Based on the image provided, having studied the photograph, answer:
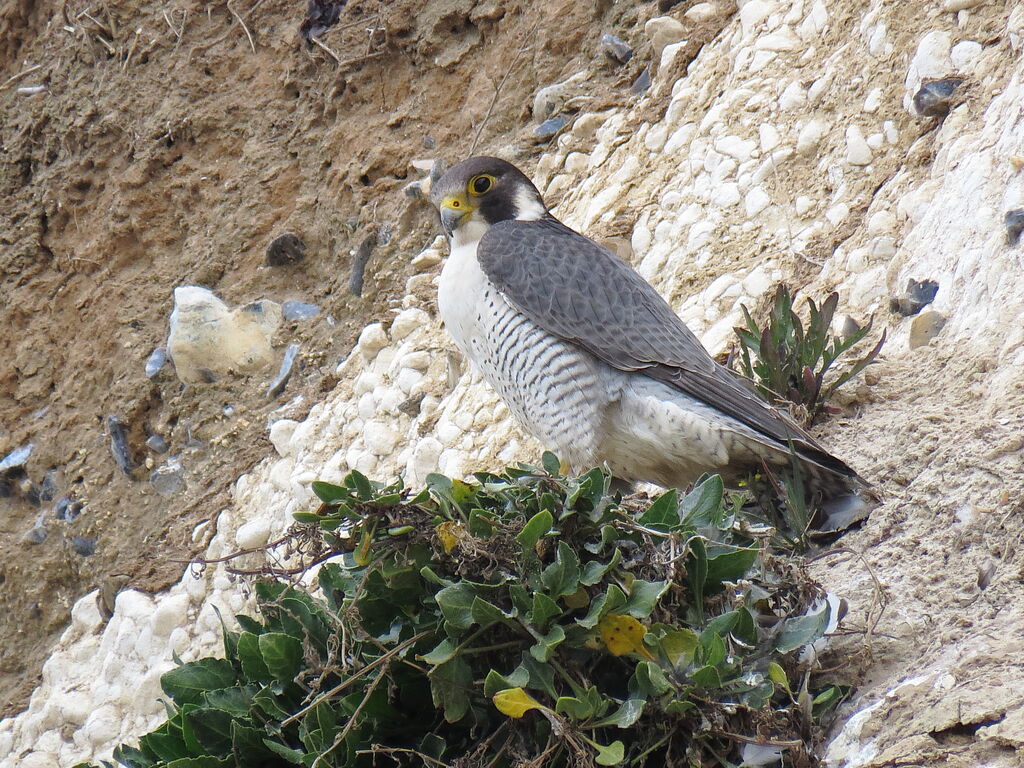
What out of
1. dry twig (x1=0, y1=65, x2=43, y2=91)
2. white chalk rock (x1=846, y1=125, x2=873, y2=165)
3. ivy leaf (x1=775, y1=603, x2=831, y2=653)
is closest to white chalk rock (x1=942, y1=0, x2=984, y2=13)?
white chalk rock (x1=846, y1=125, x2=873, y2=165)

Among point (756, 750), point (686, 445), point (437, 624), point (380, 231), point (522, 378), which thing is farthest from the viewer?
point (380, 231)

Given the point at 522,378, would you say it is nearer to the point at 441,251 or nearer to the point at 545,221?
the point at 545,221

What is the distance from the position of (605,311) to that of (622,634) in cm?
159

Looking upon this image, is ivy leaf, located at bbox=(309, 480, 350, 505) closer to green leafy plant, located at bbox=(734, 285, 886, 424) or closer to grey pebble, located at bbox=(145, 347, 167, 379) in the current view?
green leafy plant, located at bbox=(734, 285, 886, 424)

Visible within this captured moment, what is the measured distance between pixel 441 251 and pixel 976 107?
2.38 metres

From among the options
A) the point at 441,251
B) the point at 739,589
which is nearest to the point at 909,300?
the point at 739,589

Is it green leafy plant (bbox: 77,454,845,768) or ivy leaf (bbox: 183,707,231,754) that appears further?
ivy leaf (bbox: 183,707,231,754)

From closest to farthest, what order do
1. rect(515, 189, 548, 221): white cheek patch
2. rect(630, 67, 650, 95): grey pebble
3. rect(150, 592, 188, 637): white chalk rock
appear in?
1. rect(515, 189, 548, 221): white cheek patch
2. rect(150, 592, 188, 637): white chalk rock
3. rect(630, 67, 650, 95): grey pebble

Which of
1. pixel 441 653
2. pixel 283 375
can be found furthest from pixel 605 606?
pixel 283 375

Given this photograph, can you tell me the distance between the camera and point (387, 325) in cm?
511

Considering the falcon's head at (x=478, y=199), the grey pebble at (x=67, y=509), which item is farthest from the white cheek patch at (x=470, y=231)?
the grey pebble at (x=67, y=509)

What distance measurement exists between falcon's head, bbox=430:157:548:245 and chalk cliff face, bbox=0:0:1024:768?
703mm

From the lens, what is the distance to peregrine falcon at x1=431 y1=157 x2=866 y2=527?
3.17 m

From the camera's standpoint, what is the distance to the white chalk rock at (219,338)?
5391 mm
